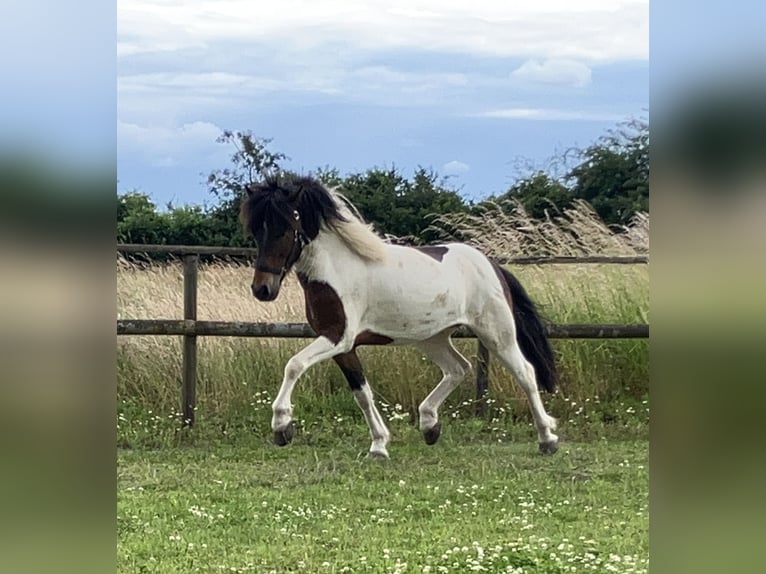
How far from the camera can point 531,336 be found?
304 centimetres

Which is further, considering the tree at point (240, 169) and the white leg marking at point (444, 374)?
the white leg marking at point (444, 374)

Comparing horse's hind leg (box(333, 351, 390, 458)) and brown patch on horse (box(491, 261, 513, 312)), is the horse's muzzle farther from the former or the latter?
brown patch on horse (box(491, 261, 513, 312))

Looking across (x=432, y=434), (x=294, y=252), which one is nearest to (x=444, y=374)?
(x=432, y=434)

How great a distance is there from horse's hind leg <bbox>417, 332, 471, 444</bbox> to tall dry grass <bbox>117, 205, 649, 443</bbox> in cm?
14

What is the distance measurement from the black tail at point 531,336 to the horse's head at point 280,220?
0.69 meters

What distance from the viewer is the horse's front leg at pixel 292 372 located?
2.85 metres

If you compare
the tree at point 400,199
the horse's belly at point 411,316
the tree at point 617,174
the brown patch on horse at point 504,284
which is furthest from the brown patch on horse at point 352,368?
the tree at point 617,174

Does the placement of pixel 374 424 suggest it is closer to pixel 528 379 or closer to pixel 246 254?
pixel 528 379

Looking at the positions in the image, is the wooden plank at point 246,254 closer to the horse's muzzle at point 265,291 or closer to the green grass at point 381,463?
the green grass at point 381,463

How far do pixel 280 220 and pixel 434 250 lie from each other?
53 centimetres
